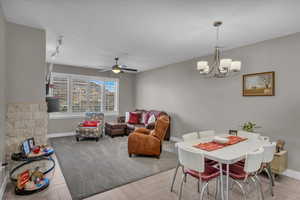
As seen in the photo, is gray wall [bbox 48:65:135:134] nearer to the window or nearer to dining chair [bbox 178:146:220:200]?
the window

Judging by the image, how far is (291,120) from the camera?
2.79 meters

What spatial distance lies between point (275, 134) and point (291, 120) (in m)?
0.38

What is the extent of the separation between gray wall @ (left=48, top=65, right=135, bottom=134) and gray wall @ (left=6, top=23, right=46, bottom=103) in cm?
301

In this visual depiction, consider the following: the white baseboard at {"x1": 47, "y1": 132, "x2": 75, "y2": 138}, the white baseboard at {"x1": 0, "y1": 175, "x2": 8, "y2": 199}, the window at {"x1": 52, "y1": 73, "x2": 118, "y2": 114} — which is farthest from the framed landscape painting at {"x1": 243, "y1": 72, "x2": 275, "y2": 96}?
the white baseboard at {"x1": 47, "y1": 132, "x2": 75, "y2": 138}

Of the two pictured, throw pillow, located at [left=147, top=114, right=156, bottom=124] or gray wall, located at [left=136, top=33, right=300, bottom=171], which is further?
throw pillow, located at [left=147, top=114, right=156, bottom=124]

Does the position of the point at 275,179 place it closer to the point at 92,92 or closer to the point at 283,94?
the point at 283,94

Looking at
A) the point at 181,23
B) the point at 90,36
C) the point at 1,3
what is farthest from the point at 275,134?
the point at 1,3

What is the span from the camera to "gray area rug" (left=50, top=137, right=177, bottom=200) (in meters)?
2.41

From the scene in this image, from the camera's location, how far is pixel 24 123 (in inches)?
107

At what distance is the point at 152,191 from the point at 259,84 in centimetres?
302

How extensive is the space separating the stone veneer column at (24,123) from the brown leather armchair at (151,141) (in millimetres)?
1825

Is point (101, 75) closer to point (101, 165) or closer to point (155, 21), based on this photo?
point (101, 165)

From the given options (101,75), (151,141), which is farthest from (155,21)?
(101,75)

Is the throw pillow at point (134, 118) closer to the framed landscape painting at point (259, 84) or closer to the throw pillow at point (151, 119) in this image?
the throw pillow at point (151, 119)
